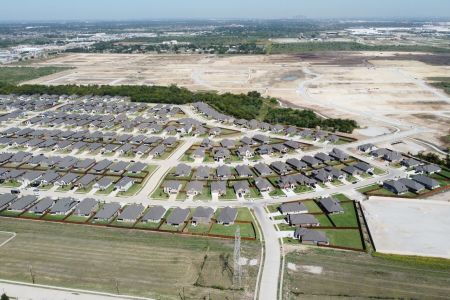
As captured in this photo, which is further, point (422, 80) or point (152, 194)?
point (422, 80)

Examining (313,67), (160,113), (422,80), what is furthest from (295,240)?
(313,67)

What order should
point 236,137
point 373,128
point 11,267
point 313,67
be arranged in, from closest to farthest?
1. point 11,267
2. point 236,137
3. point 373,128
4. point 313,67

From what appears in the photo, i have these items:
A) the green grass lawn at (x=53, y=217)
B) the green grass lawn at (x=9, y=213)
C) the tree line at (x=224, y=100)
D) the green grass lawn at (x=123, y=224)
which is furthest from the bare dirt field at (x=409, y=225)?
the green grass lawn at (x=9, y=213)

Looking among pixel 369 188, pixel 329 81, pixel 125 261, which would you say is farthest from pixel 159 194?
pixel 329 81

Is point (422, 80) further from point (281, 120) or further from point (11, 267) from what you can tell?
point (11, 267)

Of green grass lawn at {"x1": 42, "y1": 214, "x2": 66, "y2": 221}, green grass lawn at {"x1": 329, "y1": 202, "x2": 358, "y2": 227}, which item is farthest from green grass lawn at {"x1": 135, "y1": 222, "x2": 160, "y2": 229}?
green grass lawn at {"x1": 329, "y1": 202, "x2": 358, "y2": 227}

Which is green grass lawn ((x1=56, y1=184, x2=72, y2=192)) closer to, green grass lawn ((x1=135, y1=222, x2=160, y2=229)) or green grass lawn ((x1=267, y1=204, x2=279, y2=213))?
green grass lawn ((x1=135, y1=222, x2=160, y2=229))
